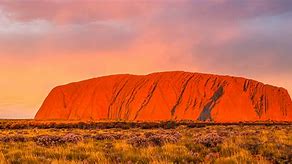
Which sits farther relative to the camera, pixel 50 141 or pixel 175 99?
pixel 175 99

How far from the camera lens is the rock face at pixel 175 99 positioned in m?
118

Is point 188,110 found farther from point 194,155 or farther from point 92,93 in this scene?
point 194,155

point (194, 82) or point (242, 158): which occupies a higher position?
point (194, 82)

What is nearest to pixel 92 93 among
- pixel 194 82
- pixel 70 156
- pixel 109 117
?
pixel 109 117

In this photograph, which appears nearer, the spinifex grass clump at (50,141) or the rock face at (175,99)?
the spinifex grass clump at (50,141)

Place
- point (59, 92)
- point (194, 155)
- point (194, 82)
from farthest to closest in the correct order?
point (59, 92), point (194, 82), point (194, 155)

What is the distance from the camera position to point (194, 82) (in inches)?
4941

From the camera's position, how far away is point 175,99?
122m

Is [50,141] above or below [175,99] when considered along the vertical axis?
below

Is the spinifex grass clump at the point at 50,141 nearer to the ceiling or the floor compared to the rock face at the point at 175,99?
nearer to the floor

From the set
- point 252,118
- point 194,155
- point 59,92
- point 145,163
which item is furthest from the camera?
point 59,92

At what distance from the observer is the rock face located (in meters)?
118

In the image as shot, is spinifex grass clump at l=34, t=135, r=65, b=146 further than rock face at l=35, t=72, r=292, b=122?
No

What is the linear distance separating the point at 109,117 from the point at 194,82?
2626 cm
